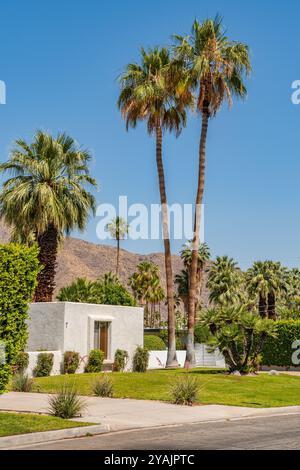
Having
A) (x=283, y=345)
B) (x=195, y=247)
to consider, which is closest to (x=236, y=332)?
(x=195, y=247)

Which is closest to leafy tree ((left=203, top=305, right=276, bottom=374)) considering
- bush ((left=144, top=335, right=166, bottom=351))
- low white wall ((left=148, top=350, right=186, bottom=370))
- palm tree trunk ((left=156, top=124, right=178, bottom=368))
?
palm tree trunk ((left=156, top=124, right=178, bottom=368))

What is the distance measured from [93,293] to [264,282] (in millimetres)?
37429

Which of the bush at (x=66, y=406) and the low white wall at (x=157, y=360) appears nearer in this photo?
the bush at (x=66, y=406)

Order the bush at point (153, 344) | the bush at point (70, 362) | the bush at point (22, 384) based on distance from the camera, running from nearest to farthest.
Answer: the bush at point (22, 384), the bush at point (70, 362), the bush at point (153, 344)

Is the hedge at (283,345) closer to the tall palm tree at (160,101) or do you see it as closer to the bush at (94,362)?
the tall palm tree at (160,101)

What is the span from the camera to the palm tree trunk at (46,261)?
35.7 m

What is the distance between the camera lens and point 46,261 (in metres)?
35.5

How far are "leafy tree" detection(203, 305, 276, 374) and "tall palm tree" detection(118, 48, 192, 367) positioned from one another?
792cm

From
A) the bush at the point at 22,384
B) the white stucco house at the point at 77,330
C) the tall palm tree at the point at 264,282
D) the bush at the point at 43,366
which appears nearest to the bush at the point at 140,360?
the white stucco house at the point at 77,330

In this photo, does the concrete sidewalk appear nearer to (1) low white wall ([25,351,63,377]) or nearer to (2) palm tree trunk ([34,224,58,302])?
(1) low white wall ([25,351,63,377])

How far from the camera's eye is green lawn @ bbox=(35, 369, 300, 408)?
2142cm

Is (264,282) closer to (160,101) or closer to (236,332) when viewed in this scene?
(160,101)

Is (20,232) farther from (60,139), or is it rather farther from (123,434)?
(123,434)

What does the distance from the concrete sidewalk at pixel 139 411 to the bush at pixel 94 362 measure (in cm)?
1196
